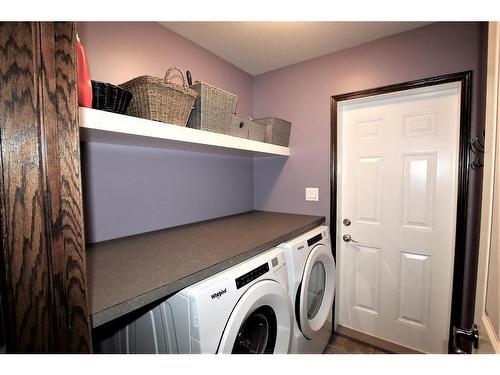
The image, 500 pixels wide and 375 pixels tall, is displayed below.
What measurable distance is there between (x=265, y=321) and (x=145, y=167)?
3.71 ft

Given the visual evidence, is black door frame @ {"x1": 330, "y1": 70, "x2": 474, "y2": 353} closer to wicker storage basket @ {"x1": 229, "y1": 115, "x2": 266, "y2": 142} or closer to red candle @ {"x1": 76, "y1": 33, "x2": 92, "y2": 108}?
wicker storage basket @ {"x1": 229, "y1": 115, "x2": 266, "y2": 142}

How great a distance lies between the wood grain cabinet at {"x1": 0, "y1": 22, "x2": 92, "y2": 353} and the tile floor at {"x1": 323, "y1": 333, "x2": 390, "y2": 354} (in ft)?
6.14

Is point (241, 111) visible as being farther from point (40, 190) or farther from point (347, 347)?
point (347, 347)

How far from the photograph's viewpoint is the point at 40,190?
42 cm

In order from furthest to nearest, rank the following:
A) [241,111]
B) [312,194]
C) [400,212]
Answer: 1. [241,111]
2. [312,194]
3. [400,212]

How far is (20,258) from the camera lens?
0.40 meters

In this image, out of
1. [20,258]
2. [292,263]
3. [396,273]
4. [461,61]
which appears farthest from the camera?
[396,273]

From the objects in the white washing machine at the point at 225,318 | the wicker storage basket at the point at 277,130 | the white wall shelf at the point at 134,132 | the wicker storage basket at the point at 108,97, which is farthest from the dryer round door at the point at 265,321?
the wicker storage basket at the point at 277,130

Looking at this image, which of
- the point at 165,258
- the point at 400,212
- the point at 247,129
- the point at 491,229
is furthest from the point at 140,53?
the point at 400,212

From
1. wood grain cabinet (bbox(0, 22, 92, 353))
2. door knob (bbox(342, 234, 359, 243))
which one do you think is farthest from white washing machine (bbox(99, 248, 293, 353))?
door knob (bbox(342, 234, 359, 243))

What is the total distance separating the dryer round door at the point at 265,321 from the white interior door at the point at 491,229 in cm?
69
